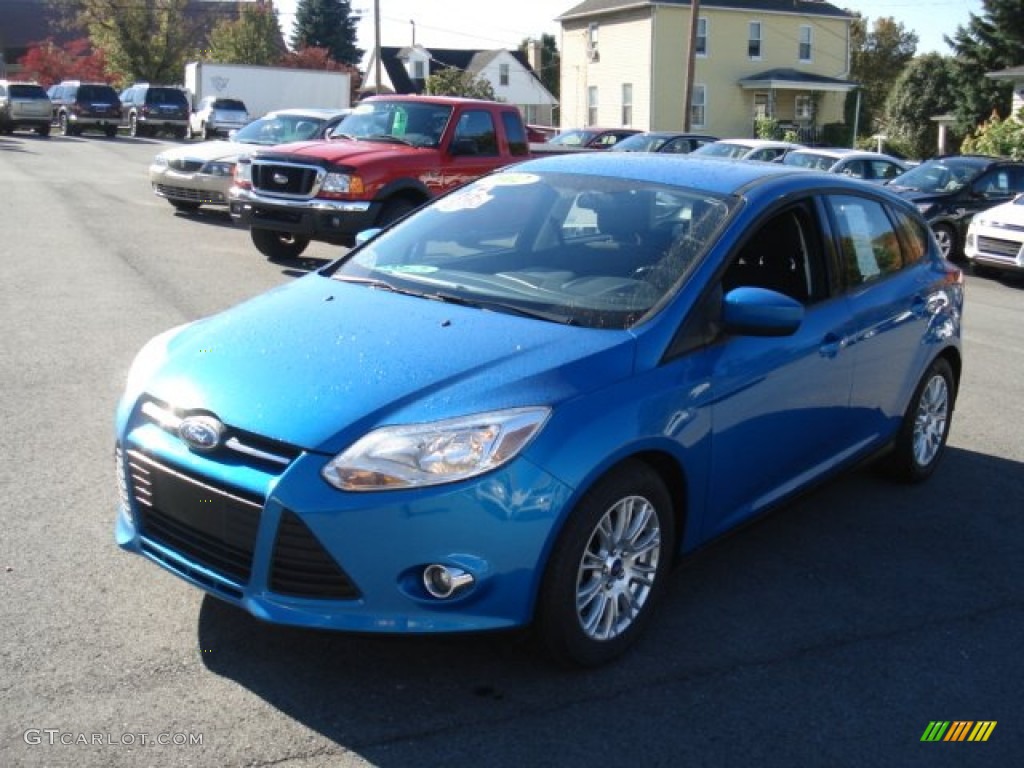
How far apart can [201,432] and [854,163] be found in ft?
58.7

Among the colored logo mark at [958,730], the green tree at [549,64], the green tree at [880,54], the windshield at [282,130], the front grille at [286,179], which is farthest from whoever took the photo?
the green tree at [549,64]

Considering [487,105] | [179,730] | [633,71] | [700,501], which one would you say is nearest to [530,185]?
[700,501]

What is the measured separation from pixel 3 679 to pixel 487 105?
11.2 meters

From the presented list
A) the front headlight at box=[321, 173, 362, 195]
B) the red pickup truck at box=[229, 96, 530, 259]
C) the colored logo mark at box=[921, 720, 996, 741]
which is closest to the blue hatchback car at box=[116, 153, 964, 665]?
the colored logo mark at box=[921, 720, 996, 741]

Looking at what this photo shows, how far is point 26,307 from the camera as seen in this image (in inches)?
377

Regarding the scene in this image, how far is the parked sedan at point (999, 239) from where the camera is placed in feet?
49.8

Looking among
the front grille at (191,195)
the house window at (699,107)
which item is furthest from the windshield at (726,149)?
the house window at (699,107)

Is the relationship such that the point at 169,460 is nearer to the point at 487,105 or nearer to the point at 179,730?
the point at 179,730

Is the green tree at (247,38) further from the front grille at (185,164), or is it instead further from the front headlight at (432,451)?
the front headlight at (432,451)

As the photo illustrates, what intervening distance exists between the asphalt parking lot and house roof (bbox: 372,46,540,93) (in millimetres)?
66309

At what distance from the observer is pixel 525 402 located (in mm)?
3549

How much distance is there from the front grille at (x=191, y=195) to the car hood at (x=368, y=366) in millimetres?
12382

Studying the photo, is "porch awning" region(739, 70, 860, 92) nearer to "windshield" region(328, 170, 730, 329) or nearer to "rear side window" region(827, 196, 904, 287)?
"rear side window" region(827, 196, 904, 287)

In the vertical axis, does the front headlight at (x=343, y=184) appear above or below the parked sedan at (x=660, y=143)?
below
